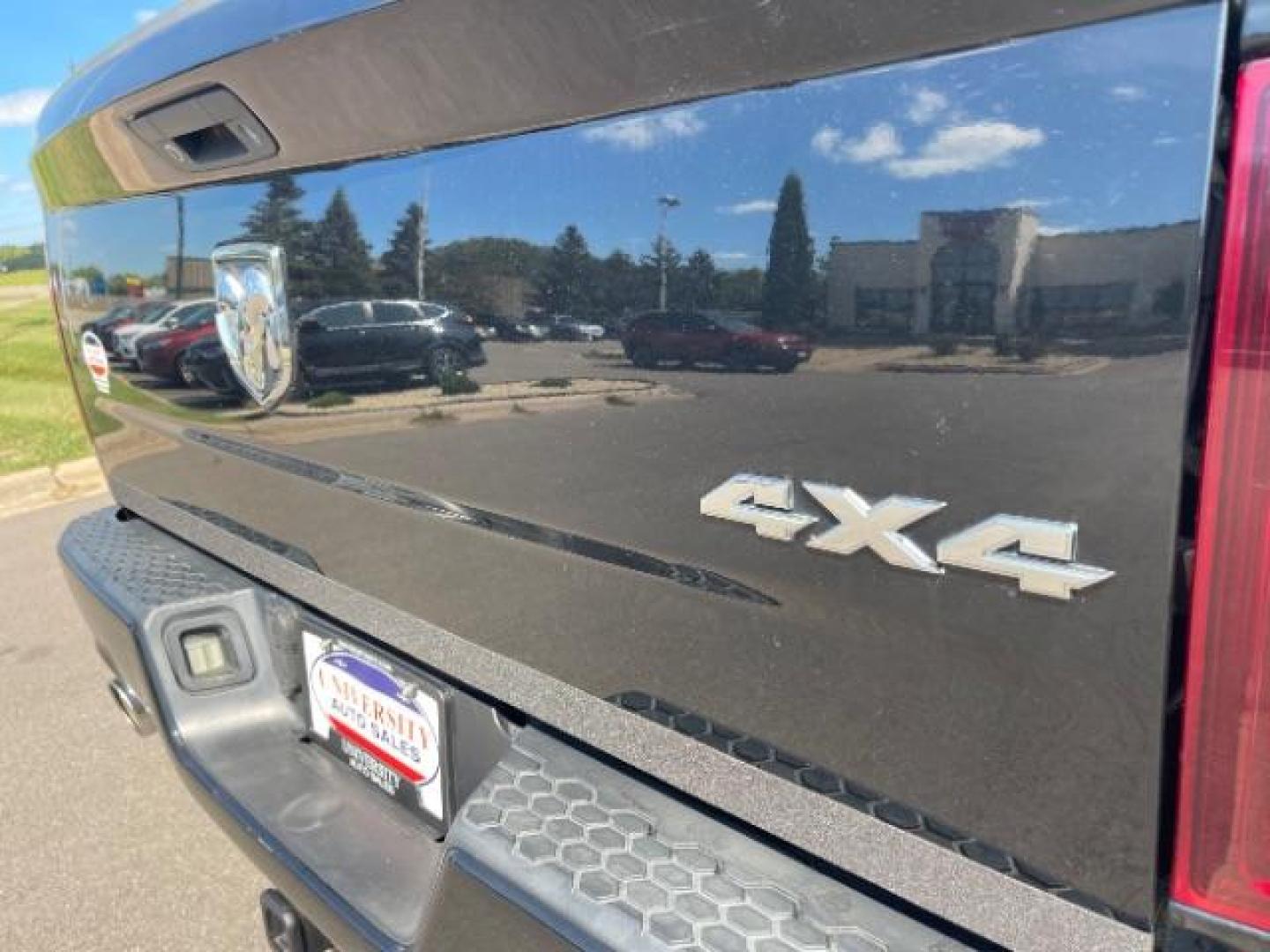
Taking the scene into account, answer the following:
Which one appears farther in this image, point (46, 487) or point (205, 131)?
point (46, 487)

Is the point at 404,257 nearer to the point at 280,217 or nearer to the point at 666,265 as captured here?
the point at 280,217

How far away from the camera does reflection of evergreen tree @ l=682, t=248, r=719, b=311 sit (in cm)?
103

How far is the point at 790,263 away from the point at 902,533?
274mm

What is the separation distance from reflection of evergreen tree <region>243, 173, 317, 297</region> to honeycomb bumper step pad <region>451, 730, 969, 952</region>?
0.79 m

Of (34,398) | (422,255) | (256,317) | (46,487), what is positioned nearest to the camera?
(422,255)

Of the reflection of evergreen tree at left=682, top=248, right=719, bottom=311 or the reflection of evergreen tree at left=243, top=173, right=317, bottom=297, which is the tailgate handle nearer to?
the reflection of evergreen tree at left=243, top=173, right=317, bottom=297

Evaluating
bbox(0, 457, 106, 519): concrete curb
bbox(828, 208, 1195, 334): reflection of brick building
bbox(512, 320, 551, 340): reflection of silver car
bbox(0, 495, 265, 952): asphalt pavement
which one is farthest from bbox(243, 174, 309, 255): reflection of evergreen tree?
bbox(0, 457, 106, 519): concrete curb

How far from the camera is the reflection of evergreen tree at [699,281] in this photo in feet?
3.39

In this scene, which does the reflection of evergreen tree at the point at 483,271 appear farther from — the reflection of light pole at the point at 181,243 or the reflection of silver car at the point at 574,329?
the reflection of light pole at the point at 181,243

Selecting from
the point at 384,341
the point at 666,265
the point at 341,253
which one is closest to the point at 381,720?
the point at 384,341

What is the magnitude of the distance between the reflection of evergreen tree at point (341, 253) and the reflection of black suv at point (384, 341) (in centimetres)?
3

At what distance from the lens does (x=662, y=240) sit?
1077mm

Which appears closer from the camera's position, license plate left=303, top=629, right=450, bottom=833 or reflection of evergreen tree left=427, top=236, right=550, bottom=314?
reflection of evergreen tree left=427, top=236, right=550, bottom=314

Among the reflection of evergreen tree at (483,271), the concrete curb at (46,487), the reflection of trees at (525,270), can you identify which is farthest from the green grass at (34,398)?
the reflection of evergreen tree at (483,271)
